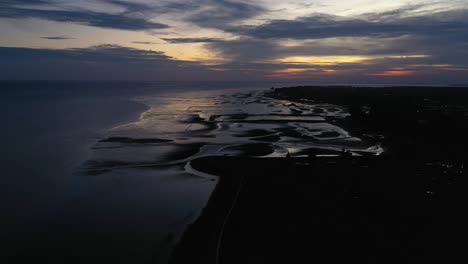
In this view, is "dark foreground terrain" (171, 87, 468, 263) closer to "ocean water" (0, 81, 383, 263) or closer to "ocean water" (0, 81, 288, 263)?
"ocean water" (0, 81, 288, 263)

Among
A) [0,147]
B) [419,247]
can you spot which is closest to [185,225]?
[419,247]

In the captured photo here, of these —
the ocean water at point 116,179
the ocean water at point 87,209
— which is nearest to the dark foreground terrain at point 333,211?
the ocean water at point 87,209

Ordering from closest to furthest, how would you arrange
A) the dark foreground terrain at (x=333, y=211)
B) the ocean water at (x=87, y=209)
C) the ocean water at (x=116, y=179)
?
the dark foreground terrain at (x=333, y=211) < the ocean water at (x=87, y=209) < the ocean water at (x=116, y=179)

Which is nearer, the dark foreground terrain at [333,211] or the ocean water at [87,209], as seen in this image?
the dark foreground terrain at [333,211]

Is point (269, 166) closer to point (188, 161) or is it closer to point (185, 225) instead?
point (188, 161)

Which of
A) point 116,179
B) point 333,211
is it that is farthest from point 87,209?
point 333,211

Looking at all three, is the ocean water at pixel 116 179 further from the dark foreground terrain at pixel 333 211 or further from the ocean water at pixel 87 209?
the dark foreground terrain at pixel 333 211

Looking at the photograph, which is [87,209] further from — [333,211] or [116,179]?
[333,211]

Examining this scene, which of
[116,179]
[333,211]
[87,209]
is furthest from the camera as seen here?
[116,179]

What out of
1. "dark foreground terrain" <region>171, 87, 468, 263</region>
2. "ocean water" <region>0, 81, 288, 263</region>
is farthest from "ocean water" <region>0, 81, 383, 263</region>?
"dark foreground terrain" <region>171, 87, 468, 263</region>
